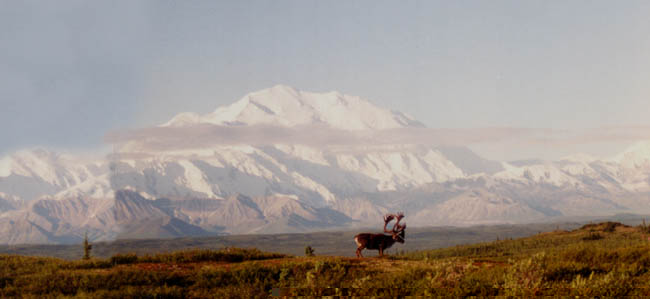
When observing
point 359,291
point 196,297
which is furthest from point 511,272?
point 196,297

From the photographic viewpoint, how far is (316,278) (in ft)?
71.8

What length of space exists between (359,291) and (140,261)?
51.1 ft

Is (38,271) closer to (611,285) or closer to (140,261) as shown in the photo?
(140,261)

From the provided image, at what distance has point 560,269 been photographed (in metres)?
22.3

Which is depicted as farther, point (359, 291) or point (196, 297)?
point (196, 297)

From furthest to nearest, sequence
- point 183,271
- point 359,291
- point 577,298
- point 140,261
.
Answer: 1. point 140,261
2. point 183,271
3. point 359,291
4. point 577,298

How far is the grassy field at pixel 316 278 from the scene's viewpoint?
1697cm

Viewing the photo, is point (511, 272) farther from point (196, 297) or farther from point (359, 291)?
point (196, 297)

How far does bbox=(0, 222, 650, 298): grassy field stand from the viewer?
17.0 meters

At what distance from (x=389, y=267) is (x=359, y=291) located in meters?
9.21

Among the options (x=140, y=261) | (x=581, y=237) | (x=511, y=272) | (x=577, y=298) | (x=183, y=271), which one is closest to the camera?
(x=577, y=298)

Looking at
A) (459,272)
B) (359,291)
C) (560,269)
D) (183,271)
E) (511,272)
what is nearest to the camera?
(359,291)

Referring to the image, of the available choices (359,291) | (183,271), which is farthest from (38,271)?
(359,291)

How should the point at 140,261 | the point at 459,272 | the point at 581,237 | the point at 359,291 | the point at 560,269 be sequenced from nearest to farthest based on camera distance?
1. the point at 359,291
2. the point at 459,272
3. the point at 560,269
4. the point at 140,261
5. the point at 581,237
